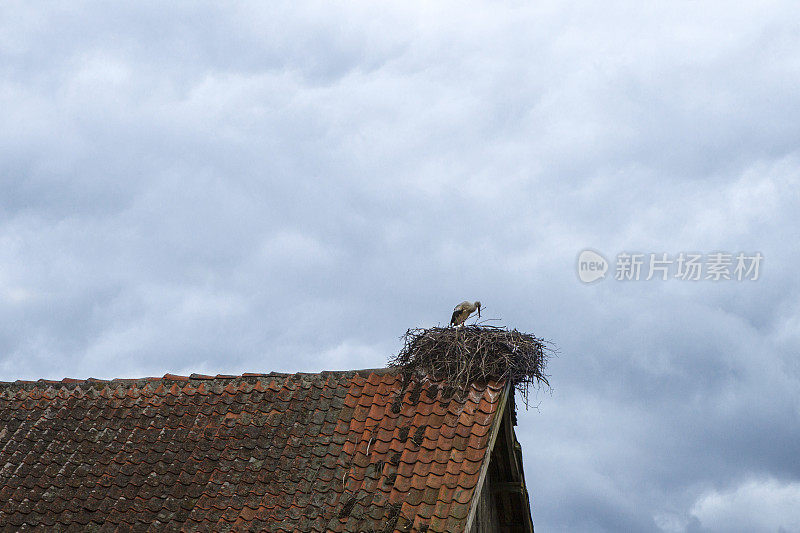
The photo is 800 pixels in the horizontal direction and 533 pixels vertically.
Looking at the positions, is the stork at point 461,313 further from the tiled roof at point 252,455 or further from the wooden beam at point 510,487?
the wooden beam at point 510,487

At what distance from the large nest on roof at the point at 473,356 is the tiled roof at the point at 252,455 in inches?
7.1

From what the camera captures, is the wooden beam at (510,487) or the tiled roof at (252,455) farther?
the wooden beam at (510,487)

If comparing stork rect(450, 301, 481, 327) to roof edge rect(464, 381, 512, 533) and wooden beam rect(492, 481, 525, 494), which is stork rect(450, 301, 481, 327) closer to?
roof edge rect(464, 381, 512, 533)

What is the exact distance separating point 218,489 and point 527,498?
14.3 feet

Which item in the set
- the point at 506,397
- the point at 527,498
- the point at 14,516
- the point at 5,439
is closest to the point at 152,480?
the point at 14,516

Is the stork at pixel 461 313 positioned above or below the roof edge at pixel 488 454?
above

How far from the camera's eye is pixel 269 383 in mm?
11109

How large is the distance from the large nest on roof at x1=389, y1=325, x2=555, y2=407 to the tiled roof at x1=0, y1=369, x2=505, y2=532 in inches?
7.1

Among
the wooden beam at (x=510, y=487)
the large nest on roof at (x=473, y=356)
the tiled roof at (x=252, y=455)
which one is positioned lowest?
the tiled roof at (x=252, y=455)

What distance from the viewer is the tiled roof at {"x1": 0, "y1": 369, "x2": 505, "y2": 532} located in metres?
8.88

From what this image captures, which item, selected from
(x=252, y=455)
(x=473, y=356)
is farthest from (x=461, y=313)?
(x=252, y=455)

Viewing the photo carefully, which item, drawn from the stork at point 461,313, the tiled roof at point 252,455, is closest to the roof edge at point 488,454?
the tiled roof at point 252,455

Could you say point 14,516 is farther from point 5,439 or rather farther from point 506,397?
point 506,397

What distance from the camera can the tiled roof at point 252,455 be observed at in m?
8.88
